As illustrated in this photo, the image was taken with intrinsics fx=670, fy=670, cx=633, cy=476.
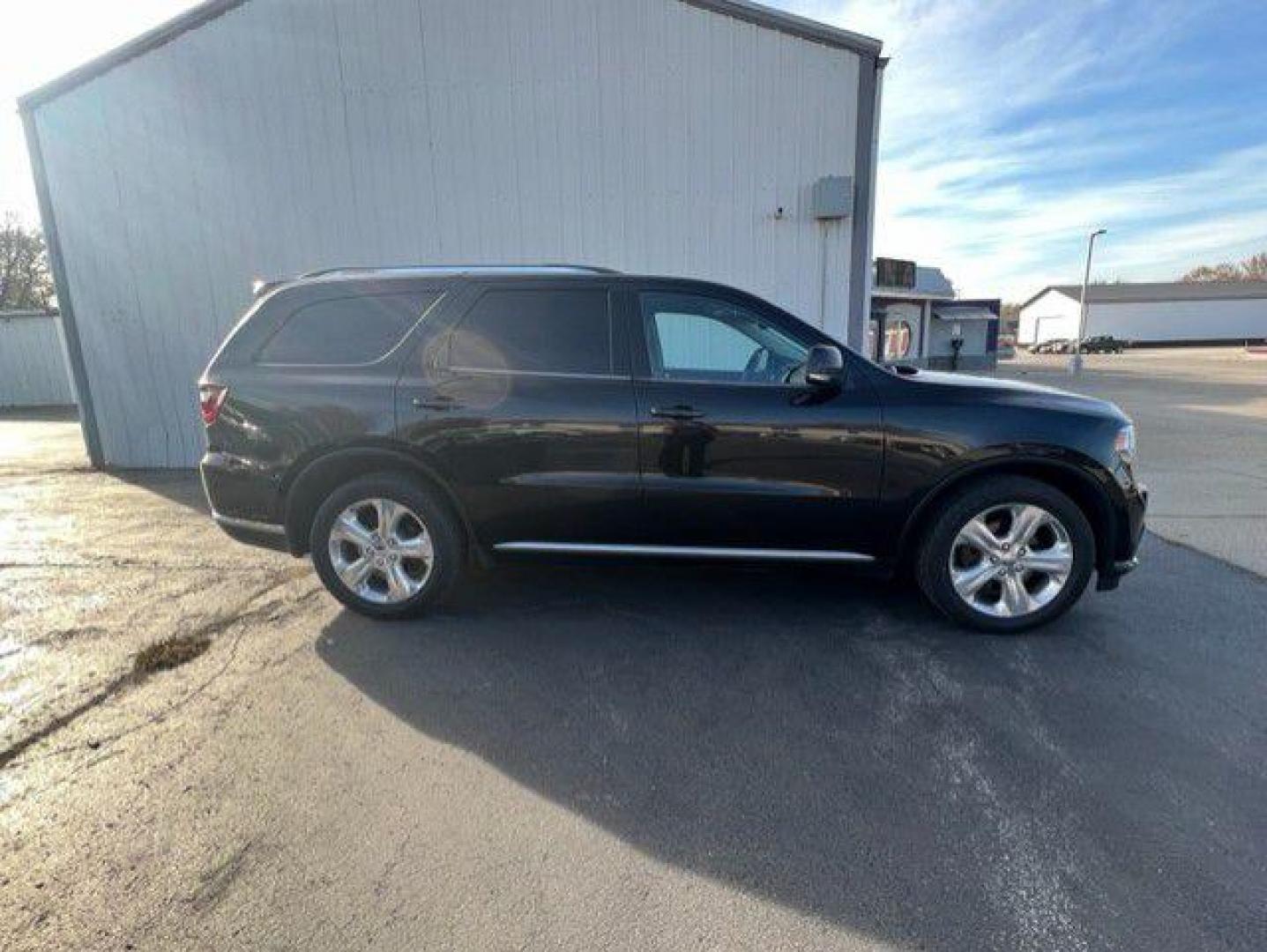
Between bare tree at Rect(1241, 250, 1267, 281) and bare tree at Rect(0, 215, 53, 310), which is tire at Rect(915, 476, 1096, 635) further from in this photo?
bare tree at Rect(1241, 250, 1267, 281)

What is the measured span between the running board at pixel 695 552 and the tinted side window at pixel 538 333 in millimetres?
954

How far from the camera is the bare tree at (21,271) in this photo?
Answer: 34094 mm

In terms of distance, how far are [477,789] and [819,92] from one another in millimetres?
7793

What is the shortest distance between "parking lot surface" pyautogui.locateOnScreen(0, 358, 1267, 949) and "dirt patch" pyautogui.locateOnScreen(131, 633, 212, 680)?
51mm

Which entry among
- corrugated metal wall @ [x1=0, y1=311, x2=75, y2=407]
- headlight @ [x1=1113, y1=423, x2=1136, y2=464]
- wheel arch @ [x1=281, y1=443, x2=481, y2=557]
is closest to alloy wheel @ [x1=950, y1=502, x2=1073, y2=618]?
headlight @ [x1=1113, y1=423, x2=1136, y2=464]

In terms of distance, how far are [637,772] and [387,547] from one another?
2.02 metres

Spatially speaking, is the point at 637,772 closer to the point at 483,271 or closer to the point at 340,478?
the point at 340,478

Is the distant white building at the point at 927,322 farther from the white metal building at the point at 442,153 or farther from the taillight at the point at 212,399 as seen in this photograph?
the taillight at the point at 212,399

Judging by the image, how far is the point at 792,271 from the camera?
789cm

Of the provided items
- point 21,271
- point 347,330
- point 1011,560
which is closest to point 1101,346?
point 1011,560

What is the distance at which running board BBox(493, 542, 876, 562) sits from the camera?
11.7ft

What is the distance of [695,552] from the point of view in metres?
3.60

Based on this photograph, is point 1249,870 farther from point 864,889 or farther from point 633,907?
point 633,907

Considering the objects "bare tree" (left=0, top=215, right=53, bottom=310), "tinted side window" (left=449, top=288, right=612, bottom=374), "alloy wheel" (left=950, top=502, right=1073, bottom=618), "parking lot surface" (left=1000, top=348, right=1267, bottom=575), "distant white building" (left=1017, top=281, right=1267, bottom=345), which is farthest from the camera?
"distant white building" (left=1017, top=281, right=1267, bottom=345)
